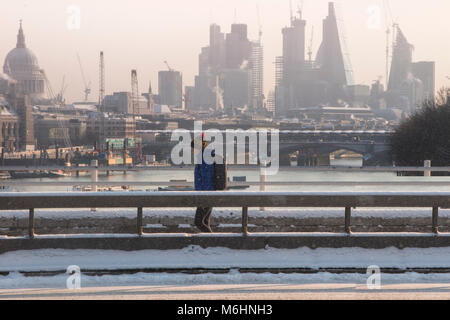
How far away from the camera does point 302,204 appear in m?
9.53

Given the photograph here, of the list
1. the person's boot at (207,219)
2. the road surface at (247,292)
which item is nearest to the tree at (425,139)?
the person's boot at (207,219)

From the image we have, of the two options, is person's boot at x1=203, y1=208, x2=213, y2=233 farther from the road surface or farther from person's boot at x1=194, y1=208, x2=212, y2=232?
the road surface

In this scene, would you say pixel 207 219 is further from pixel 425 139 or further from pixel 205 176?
pixel 425 139

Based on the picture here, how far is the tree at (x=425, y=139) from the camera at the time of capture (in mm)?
50319

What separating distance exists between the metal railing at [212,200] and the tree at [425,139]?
130 feet

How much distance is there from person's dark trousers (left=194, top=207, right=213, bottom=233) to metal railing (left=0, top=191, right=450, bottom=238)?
1.80ft

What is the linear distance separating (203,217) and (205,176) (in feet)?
1.86

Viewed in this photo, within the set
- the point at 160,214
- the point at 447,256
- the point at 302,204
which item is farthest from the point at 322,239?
the point at 160,214

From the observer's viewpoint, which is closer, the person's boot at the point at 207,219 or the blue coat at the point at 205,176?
the person's boot at the point at 207,219

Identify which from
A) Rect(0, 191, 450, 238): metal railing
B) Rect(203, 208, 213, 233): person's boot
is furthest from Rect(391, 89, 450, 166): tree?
Rect(203, 208, 213, 233): person's boot

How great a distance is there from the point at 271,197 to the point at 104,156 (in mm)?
148899

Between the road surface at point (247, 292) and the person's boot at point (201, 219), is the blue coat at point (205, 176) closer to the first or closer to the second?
the person's boot at point (201, 219)

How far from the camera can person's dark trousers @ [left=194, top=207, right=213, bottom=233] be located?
10000mm

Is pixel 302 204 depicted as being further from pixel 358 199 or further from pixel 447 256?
pixel 447 256
